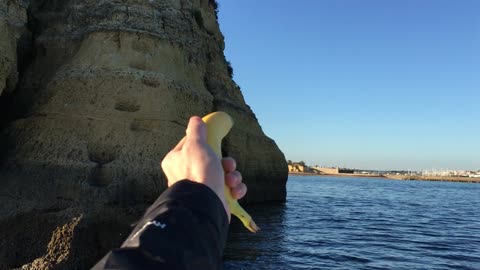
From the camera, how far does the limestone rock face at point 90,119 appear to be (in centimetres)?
1025

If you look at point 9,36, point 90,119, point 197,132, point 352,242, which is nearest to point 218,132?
point 197,132

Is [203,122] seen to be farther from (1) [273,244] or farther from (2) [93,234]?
(1) [273,244]

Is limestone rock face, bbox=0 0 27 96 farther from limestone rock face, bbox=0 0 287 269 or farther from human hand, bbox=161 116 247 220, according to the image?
human hand, bbox=161 116 247 220

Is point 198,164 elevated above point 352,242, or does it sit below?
above

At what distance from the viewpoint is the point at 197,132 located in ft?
4.57

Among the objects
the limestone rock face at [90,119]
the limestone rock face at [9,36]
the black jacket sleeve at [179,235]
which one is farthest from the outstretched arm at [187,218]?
the limestone rock face at [9,36]

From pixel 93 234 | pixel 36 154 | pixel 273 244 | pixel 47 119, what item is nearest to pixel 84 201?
pixel 93 234

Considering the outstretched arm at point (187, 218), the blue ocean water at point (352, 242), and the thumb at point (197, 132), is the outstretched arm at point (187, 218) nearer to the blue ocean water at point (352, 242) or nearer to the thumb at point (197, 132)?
the thumb at point (197, 132)

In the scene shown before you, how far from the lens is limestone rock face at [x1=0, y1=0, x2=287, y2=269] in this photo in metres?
10.2

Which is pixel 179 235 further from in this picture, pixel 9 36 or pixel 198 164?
pixel 9 36

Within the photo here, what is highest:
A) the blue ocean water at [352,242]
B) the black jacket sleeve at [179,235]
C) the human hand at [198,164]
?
the human hand at [198,164]

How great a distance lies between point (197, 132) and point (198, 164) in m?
0.13

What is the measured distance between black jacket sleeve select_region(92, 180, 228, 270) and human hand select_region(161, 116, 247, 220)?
5cm

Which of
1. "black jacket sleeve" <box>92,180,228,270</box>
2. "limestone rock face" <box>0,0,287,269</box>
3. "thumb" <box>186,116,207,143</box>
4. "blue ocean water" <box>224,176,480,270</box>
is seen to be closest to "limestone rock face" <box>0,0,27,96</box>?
"limestone rock face" <box>0,0,287,269</box>
